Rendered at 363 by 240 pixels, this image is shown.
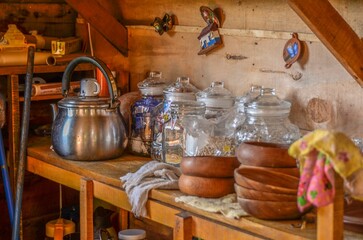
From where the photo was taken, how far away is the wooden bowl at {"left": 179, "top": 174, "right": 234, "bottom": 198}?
2062 millimetres

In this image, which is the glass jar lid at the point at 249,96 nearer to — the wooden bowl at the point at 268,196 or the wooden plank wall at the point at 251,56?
the wooden plank wall at the point at 251,56

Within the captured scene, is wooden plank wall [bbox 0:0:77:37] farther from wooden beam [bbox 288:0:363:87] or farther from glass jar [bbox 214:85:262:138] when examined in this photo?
wooden beam [bbox 288:0:363:87]

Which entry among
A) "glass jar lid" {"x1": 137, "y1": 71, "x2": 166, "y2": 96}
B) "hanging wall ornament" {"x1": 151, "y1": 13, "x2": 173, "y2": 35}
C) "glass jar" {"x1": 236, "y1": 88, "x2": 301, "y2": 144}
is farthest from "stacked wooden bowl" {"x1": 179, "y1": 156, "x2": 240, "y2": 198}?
"hanging wall ornament" {"x1": 151, "y1": 13, "x2": 173, "y2": 35}

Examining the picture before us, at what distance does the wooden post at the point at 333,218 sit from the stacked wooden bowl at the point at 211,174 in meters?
0.45

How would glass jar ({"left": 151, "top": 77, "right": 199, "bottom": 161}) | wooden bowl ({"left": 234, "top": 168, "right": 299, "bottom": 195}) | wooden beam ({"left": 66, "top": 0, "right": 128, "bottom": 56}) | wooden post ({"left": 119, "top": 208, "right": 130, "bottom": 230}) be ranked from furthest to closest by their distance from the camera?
wooden post ({"left": 119, "top": 208, "right": 130, "bottom": 230}), wooden beam ({"left": 66, "top": 0, "right": 128, "bottom": 56}), glass jar ({"left": 151, "top": 77, "right": 199, "bottom": 161}), wooden bowl ({"left": 234, "top": 168, "right": 299, "bottom": 195})

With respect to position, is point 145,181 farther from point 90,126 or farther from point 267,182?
point 267,182

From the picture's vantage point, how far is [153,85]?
2.84 metres

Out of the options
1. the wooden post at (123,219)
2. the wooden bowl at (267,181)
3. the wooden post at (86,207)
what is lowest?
the wooden post at (123,219)

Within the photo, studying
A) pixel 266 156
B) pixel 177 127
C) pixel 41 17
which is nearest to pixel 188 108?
Answer: pixel 177 127

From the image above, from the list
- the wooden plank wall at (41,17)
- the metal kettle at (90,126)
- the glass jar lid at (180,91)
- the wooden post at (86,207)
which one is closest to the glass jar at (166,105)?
the glass jar lid at (180,91)

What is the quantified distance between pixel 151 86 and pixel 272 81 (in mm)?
528

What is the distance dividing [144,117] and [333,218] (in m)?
1.24

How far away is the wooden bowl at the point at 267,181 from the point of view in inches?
72.0

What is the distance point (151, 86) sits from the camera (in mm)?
2828
